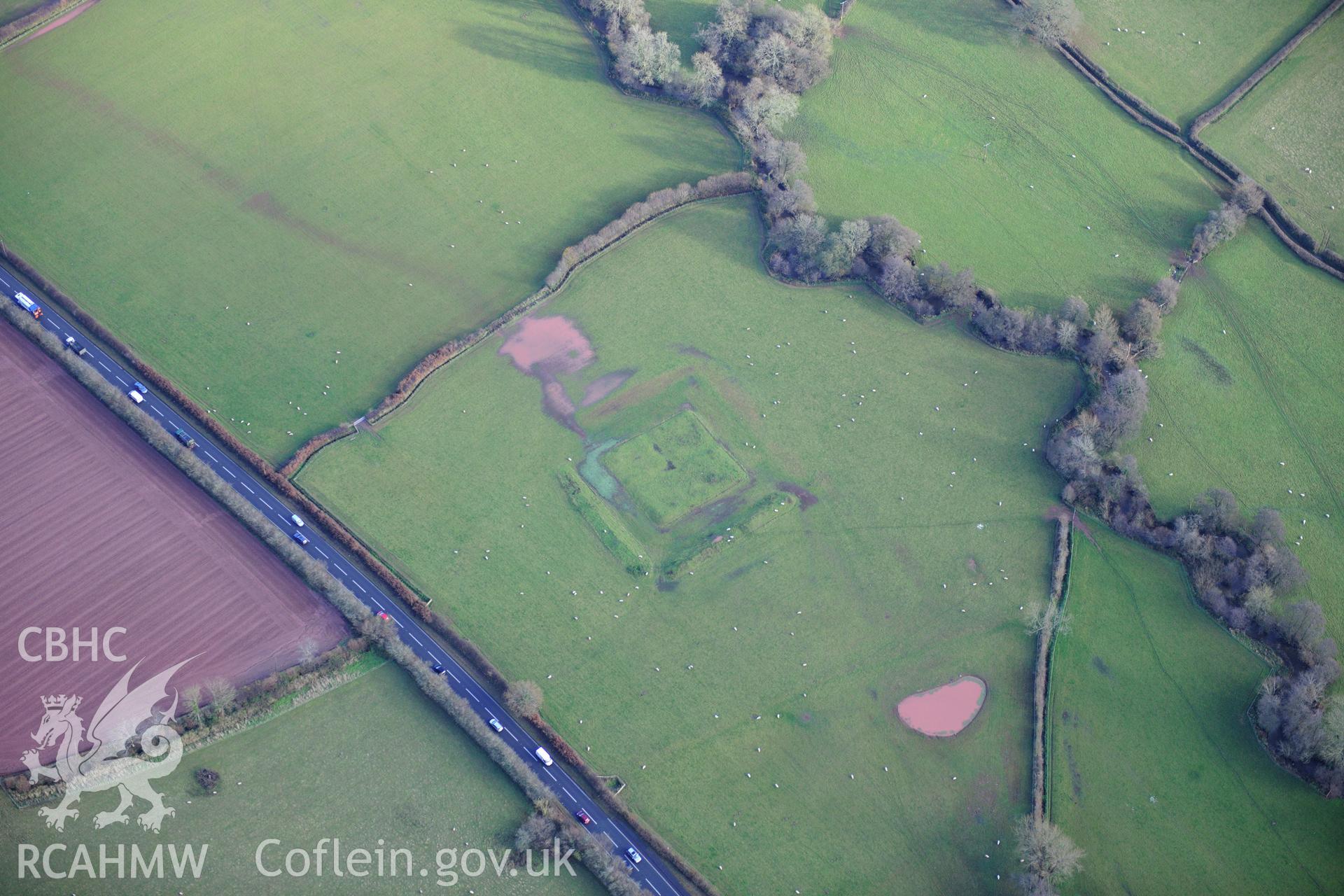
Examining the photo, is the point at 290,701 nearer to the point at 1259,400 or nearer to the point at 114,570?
the point at 114,570

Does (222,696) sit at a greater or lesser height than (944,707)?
lesser

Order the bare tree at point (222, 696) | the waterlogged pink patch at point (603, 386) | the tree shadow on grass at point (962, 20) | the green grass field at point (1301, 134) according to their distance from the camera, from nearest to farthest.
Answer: the bare tree at point (222, 696) < the waterlogged pink patch at point (603, 386) < the green grass field at point (1301, 134) < the tree shadow on grass at point (962, 20)

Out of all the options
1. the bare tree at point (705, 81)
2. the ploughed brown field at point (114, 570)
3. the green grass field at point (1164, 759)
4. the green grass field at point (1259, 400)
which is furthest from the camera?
the bare tree at point (705, 81)

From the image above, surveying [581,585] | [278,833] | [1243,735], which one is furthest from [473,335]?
[1243,735]

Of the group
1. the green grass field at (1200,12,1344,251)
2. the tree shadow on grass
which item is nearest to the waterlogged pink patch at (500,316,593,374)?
the tree shadow on grass

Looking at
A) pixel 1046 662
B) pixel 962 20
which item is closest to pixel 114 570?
pixel 1046 662

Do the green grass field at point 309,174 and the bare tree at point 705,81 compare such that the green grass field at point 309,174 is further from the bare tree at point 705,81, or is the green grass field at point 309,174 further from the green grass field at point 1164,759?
the green grass field at point 1164,759

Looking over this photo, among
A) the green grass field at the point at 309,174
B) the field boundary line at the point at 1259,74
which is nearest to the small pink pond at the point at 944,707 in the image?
the green grass field at the point at 309,174
